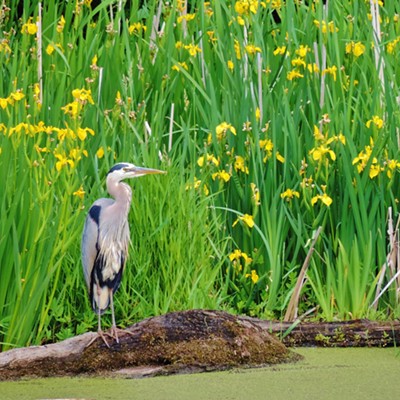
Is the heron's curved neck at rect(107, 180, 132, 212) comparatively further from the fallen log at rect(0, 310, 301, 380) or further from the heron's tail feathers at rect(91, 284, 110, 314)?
the fallen log at rect(0, 310, 301, 380)

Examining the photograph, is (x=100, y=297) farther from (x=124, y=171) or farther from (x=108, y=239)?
(x=124, y=171)

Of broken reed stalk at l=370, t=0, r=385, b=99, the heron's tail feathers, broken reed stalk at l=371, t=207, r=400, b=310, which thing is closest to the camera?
the heron's tail feathers

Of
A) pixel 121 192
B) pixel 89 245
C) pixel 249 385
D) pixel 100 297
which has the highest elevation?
pixel 121 192

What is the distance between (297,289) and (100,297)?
90 cm

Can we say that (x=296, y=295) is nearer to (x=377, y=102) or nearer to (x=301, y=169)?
(x=301, y=169)

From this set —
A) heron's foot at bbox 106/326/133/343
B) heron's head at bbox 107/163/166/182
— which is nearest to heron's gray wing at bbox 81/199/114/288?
heron's head at bbox 107/163/166/182

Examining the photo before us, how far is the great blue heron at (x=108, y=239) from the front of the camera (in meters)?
3.86

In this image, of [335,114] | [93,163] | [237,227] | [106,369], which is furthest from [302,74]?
[106,369]

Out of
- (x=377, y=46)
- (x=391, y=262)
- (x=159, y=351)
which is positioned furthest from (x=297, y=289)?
(x=377, y=46)

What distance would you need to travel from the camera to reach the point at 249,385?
3564 mm

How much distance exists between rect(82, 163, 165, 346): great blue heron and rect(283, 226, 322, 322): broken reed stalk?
82cm

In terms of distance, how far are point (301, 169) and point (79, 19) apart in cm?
166

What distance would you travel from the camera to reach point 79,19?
5.68m

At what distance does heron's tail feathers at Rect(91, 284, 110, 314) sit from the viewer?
3.96 meters
